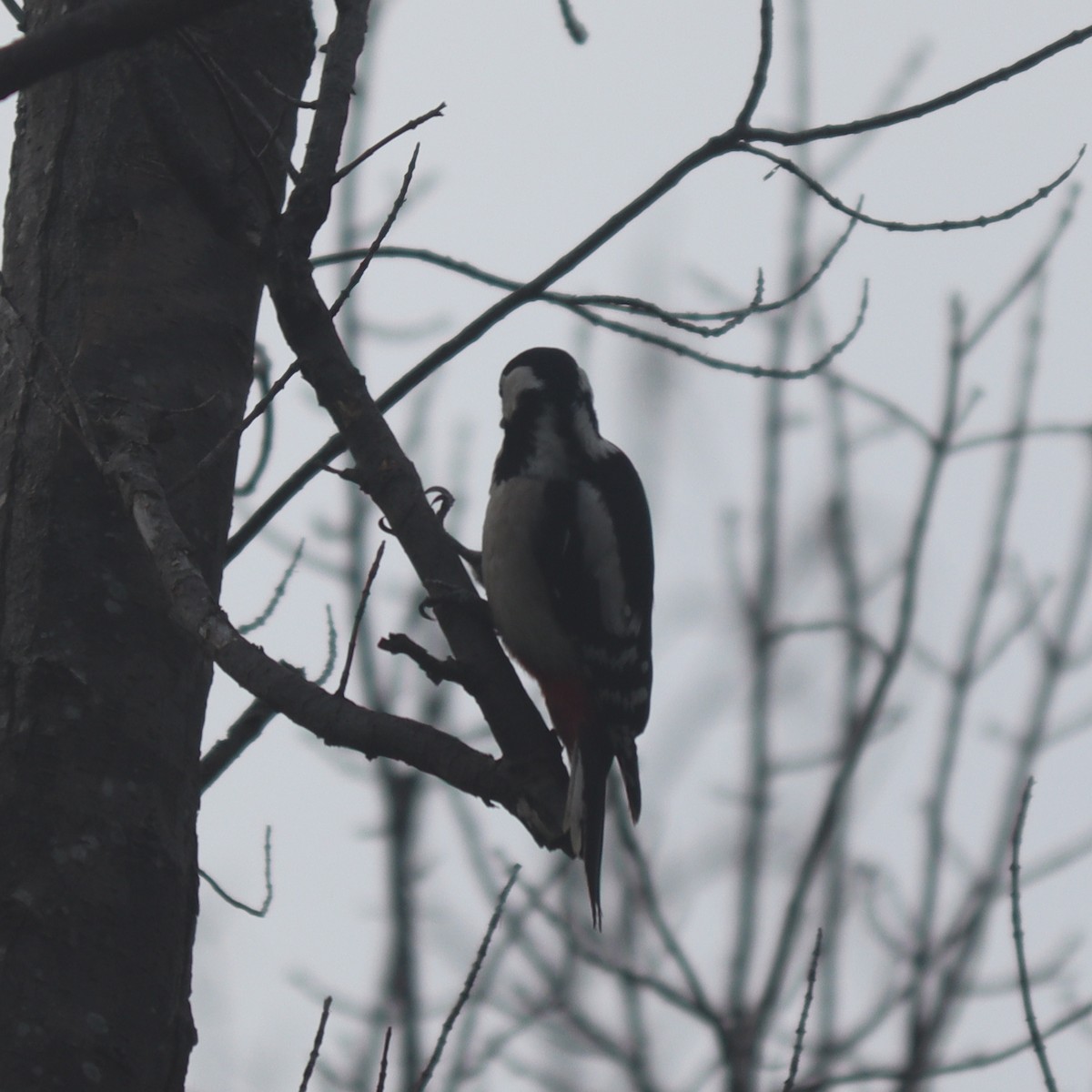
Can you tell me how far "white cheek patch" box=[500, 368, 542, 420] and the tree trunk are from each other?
1.35 metres

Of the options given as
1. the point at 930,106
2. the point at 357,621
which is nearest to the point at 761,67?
the point at 930,106

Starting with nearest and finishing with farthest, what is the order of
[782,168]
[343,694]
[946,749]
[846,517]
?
[343,694] → [782,168] → [946,749] → [846,517]

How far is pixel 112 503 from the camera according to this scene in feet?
7.76

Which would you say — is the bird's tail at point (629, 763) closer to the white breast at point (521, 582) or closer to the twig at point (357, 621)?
the white breast at point (521, 582)

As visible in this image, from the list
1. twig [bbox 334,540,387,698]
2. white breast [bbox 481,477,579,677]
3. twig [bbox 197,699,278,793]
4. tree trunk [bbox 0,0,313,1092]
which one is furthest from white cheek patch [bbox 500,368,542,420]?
twig [bbox 334,540,387,698]

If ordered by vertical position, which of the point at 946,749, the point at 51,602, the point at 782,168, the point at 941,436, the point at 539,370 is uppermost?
the point at 539,370

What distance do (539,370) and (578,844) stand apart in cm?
209

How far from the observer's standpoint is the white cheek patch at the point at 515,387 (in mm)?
4160

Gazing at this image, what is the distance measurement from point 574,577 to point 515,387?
642mm

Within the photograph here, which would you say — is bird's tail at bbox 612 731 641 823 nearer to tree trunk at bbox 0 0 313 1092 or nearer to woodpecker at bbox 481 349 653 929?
woodpecker at bbox 481 349 653 929

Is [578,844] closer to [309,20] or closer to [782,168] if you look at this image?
[782,168]

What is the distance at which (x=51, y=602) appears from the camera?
226 centimetres

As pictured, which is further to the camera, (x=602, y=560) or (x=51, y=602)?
(x=602, y=560)

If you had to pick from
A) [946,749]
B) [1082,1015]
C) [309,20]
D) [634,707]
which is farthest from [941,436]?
[309,20]
